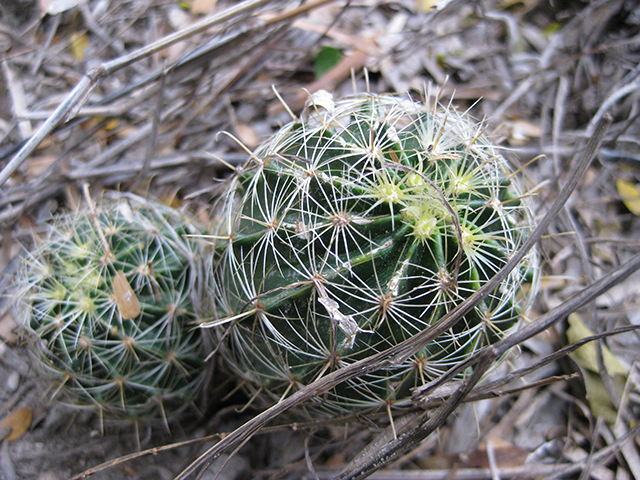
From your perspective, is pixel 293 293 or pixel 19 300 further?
pixel 19 300

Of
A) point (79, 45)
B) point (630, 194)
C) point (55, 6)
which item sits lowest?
point (630, 194)

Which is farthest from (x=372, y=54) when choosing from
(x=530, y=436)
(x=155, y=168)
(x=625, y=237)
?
(x=530, y=436)

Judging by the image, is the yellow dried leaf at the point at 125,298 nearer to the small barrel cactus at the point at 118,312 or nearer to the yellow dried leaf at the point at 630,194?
the small barrel cactus at the point at 118,312

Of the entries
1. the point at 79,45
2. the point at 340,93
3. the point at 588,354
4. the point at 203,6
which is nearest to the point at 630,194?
the point at 588,354

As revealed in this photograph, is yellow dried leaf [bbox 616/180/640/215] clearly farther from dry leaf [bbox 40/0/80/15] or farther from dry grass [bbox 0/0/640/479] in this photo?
dry leaf [bbox 40/0/80/15]

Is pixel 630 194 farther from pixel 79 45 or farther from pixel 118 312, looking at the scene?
pixel 79 45

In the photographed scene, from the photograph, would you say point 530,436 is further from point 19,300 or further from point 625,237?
point 19,300
